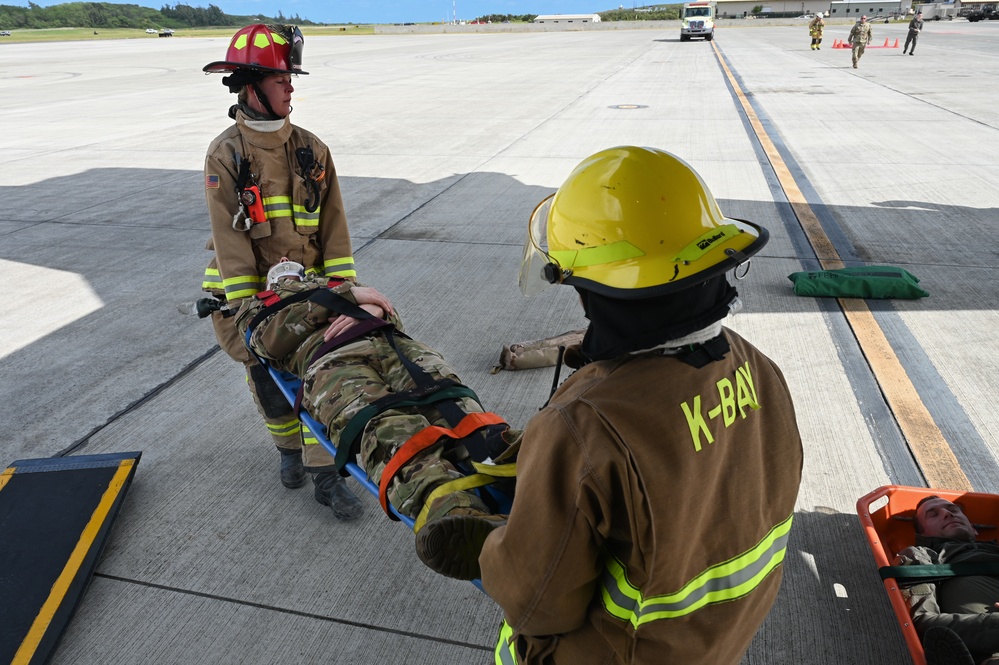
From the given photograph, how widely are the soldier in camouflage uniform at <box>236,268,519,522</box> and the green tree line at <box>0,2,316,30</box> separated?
88.3 metres

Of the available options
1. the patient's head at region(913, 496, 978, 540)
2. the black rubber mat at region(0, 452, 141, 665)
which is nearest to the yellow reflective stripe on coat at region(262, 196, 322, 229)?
the black rubber mat at region(0, 452, 141, 665)

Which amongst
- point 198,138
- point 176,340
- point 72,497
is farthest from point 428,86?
point 72,497

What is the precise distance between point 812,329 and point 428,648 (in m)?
3.52

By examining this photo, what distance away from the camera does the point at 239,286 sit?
3.22 meters

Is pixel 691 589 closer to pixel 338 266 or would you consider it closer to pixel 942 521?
pixel 942 521

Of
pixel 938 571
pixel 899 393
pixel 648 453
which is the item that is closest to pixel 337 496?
pixel 648 453

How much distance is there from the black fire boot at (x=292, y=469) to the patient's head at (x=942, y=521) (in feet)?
8.78

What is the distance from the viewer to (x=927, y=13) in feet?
230

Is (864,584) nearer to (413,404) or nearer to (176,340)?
(413,404)

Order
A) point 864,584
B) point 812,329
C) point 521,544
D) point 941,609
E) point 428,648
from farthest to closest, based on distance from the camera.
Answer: point 812,329, point 864,584, point 428,648, point 941,609, point 521,544

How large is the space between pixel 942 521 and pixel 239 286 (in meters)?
3.07

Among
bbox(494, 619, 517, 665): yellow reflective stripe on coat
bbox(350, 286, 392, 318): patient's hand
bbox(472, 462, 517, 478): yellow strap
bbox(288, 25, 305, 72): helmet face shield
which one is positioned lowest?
bbox(494, 619, 517, 665): yellow reflective stripe on coat

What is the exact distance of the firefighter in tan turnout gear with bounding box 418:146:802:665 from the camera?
1350 millimetres

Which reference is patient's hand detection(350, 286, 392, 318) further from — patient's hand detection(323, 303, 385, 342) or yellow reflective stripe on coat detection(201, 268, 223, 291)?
yellow reflective stripe on coat detection(201, 268, 223, 291)
